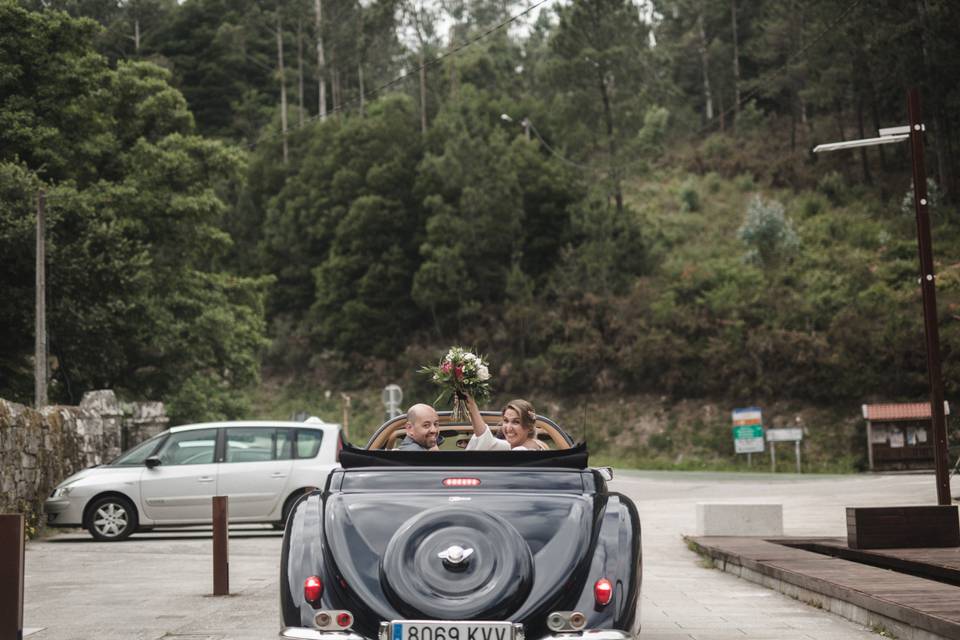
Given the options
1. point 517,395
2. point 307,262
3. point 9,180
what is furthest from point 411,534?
point 307,262

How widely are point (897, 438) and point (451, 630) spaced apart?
37.1 m

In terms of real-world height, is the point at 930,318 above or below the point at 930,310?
below

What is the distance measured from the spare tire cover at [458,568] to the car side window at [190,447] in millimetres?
13930

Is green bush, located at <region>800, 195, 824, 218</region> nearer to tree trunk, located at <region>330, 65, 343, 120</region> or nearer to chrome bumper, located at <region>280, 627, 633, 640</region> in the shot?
tree trunk, located at <region>330, 65, 343, 120</region>

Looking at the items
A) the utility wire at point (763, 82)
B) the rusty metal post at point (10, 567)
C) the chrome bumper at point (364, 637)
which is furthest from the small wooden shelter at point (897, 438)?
the rusty metal post at point (10, 567)

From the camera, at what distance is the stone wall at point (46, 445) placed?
1867 cm

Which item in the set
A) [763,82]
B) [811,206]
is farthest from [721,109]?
[811,206]

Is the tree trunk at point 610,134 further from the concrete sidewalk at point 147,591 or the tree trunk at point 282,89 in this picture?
the concrete sidewalk at point 147,591

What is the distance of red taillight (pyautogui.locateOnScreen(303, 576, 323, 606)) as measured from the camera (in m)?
5.96

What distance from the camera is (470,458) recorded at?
22.0 feet

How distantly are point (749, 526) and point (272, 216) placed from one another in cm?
5852

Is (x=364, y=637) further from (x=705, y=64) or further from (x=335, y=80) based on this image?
(x=705, y=64)

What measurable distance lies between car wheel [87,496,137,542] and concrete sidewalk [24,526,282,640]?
0.94 feet

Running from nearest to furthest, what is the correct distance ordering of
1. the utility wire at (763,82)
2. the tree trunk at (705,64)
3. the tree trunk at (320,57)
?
the utility wire at (763,82)
the tree trunk at (320,57)
the tree trunk at (705,64)
